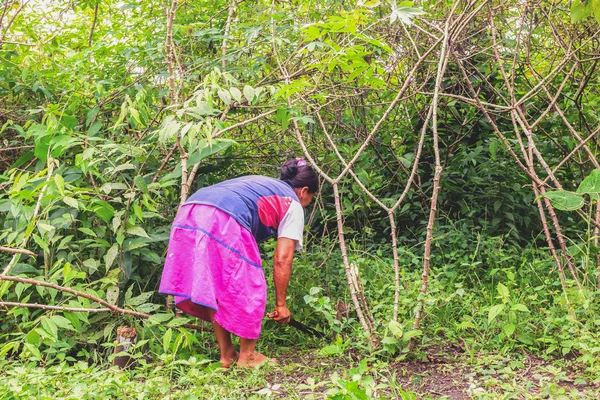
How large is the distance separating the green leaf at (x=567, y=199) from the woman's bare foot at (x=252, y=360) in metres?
1.69

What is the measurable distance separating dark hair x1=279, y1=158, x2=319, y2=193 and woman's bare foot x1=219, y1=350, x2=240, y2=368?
1.02m

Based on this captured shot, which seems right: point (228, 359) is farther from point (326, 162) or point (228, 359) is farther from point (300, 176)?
point (326, 162)

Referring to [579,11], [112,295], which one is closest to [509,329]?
[579,11]

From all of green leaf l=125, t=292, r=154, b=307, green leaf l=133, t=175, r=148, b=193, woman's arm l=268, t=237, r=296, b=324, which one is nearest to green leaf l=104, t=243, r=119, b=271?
green leaf l=125, t=292, r=154, b=307

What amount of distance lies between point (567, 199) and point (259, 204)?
5.31ft

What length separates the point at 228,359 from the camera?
3.51 m

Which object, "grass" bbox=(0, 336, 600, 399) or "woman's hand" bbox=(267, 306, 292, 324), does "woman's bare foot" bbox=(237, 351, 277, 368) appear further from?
"woman's hand" bbox=(267, 306, 292, 324)

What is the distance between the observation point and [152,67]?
14.8 feet

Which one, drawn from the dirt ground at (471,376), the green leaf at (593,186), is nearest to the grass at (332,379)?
the dirt ground at (471,376)

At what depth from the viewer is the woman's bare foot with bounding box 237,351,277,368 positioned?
11.3 feet

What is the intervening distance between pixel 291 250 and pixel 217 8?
222 centimetres

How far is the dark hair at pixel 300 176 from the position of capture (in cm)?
376

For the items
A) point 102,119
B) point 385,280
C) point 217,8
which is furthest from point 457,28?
point 102,119

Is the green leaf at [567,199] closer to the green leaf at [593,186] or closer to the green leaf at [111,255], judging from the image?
the green leaf at [593,186]
